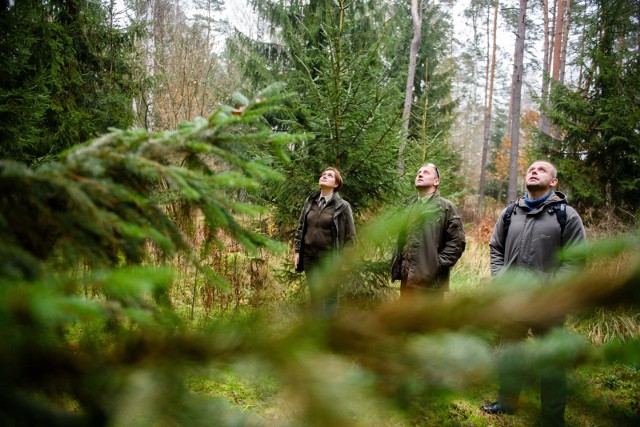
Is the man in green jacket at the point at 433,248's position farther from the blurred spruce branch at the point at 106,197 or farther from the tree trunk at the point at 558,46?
the tree trunk at the point at 558,46

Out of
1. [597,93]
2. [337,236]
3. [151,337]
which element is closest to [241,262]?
[337,236]

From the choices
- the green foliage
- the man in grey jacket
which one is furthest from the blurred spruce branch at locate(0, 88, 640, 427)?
the green foliage

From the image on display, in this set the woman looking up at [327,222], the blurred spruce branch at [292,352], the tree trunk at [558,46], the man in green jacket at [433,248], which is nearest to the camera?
the blurred spruce branch at [292,352]

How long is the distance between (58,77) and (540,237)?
6.88 meters

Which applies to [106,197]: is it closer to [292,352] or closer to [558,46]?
[292,352]

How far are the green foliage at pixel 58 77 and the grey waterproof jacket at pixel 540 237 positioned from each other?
16.3 ft

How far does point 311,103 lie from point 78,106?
15.5 ft

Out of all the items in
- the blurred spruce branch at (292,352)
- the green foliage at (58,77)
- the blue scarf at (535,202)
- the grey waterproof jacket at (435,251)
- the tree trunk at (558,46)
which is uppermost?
the tree trunk at (558,46)

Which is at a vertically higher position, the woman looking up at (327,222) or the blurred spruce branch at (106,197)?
the blurred spruce branch at (106,197)

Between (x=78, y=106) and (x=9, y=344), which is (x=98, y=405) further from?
(x=78, y=106)

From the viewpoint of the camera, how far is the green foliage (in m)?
3.90

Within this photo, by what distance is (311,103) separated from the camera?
203 inches

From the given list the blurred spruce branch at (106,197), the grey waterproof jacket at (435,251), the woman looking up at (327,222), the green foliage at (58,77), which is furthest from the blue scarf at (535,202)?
the green foliage at (58,77)

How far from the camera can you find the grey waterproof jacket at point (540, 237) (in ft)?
8.90
